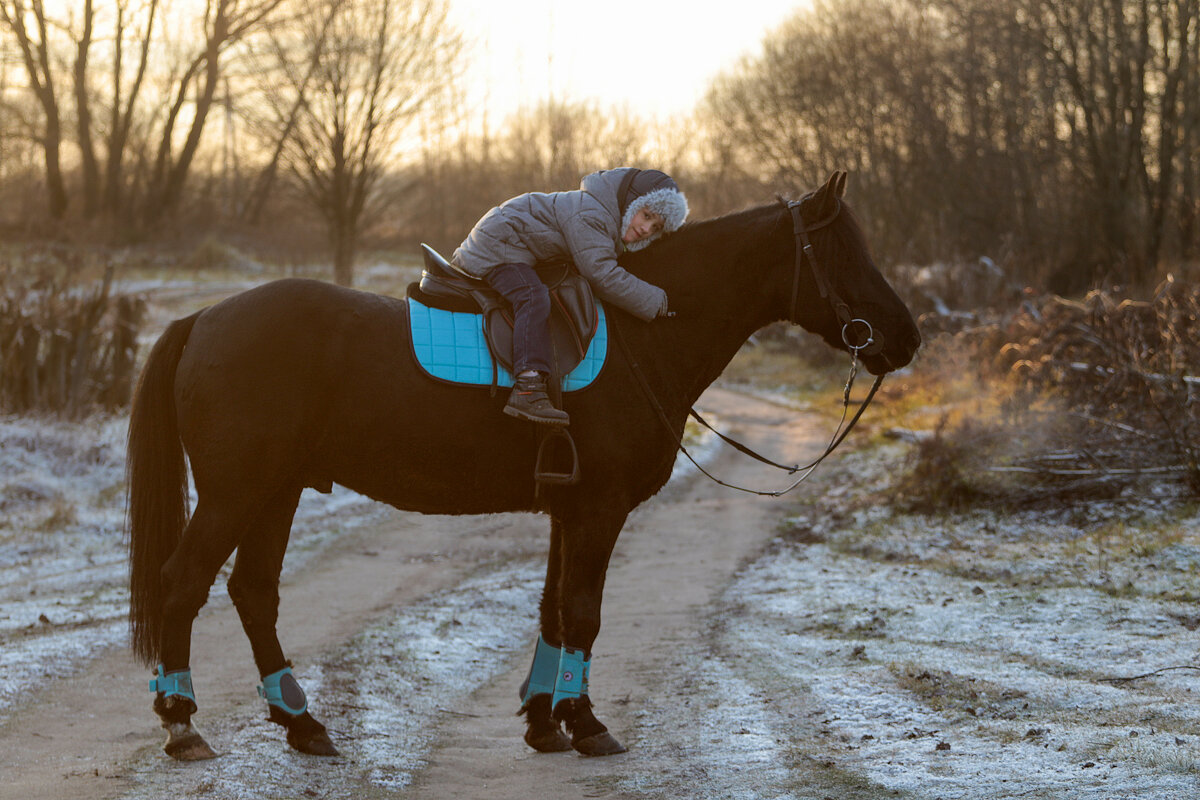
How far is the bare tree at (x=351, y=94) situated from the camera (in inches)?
1021

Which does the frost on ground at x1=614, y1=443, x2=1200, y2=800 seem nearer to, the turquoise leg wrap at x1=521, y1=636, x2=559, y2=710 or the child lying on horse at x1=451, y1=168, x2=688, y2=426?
the turquoise leg wrap at x1=521, y1=636, x2=559, y2=710

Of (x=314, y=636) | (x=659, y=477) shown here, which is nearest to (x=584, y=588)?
(x=659, y=477)

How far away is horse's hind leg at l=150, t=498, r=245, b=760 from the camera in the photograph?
4.60 m

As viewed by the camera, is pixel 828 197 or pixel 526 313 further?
pixel 828 197

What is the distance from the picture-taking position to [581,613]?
15.9 feet

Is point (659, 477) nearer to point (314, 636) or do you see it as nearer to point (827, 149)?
point (314, 636)

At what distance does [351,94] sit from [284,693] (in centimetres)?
2356

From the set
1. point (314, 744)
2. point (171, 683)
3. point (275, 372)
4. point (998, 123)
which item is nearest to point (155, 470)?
point (275, 372)

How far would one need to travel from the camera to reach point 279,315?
15.4 ft

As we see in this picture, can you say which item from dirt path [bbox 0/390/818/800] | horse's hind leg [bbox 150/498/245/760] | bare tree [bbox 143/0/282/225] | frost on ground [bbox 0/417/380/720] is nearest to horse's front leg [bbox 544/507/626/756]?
dirt path [bbox 0/390/818/800]

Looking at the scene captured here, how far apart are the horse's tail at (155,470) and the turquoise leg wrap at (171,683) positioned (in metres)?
0.26

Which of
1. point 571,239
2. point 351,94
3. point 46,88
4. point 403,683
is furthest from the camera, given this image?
point 46,88

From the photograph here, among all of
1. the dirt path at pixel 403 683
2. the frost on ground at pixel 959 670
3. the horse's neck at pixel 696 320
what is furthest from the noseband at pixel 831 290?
the dirt path at pixel 403 683

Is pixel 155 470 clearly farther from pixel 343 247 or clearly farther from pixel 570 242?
pixel 343 247
